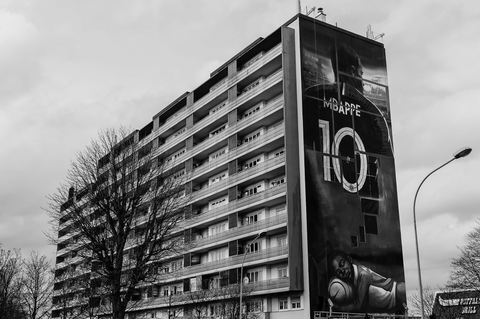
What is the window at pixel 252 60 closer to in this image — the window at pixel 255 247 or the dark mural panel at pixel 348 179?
the dark mural panel at pixel 348 179

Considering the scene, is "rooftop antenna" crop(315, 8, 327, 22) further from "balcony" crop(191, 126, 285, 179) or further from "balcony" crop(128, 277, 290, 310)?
"balcony" crop(128, 277, 290, 310)

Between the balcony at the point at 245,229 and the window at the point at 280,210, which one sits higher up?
the window at the point at 280,210

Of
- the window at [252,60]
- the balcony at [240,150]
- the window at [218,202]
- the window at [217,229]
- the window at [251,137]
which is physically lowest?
the window at [217,229]

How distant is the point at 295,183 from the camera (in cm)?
5206

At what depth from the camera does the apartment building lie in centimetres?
5103

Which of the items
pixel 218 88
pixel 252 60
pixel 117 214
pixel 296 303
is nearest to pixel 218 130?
pixel 218 88

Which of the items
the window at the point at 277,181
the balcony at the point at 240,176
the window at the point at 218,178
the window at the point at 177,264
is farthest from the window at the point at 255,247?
the window at the point at 177,264

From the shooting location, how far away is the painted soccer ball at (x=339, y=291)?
163 ft

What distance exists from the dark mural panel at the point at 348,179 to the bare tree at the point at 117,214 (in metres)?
19.6

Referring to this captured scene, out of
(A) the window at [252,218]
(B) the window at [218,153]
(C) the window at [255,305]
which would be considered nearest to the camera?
(C) the window at [255,305]

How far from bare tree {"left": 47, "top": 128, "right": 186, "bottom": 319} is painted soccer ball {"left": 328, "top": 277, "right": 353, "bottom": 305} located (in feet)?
66.2

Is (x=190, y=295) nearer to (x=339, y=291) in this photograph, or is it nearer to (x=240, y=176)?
(x=240, y=176)

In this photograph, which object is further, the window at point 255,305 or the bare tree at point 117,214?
the window at point 255,305

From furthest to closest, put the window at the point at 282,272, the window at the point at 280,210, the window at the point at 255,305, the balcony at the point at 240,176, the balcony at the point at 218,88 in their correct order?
the balcony at the point at 218,88
the window at the point at 280,210
the balcony at the point at 240,176
the window at the point at 255,305
the window at the point at 282,272
